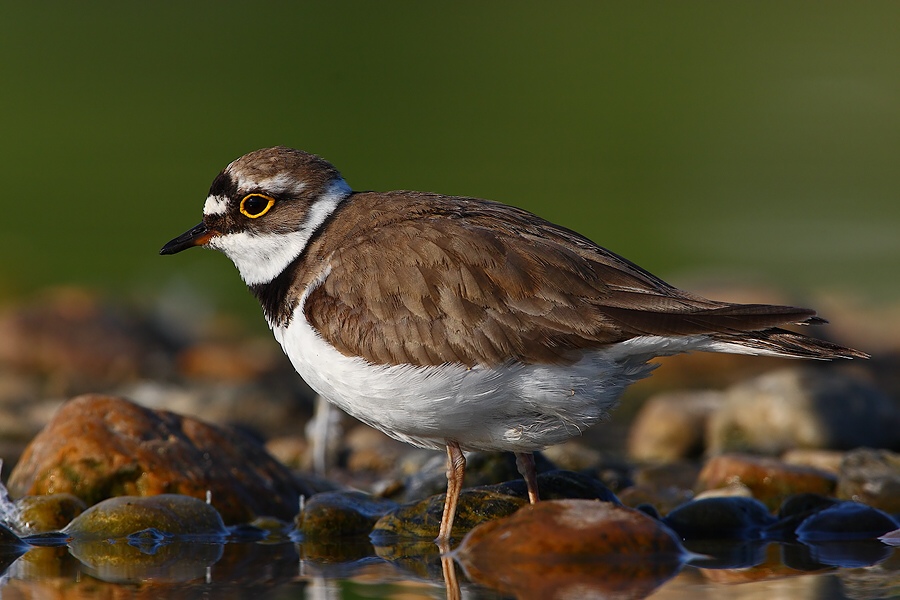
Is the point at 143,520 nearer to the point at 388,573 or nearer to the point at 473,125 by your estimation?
the point at 388,573

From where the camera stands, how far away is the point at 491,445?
695 cm

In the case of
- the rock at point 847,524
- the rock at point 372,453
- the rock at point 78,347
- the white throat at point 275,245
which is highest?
the rock at point 78,347

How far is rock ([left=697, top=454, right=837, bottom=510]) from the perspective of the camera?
325 inches

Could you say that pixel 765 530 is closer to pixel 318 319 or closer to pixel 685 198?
pixel 318 319

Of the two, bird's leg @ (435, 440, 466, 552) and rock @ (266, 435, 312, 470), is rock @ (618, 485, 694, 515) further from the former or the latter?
rock @ (266, 435, 312, 470)

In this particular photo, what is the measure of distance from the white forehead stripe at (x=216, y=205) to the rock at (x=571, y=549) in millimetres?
2736

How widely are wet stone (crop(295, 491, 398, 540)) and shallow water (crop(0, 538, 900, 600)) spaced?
22 centimetres

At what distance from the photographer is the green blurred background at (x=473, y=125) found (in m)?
19.9

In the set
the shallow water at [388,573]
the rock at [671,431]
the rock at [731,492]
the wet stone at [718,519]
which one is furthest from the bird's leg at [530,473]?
the rock at [671,431]

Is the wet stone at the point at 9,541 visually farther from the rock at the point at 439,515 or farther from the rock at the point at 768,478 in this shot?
the rock at the point at 768,478

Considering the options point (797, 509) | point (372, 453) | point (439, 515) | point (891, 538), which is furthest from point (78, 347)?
point (891, 538)

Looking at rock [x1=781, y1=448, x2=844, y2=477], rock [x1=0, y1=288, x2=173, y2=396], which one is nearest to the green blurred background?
rock [x1=0, y1=288, x2=173, y2=396]

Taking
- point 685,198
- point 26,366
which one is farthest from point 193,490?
point 685,198

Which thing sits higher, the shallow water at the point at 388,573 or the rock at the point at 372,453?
the rock at the point at 372,453
